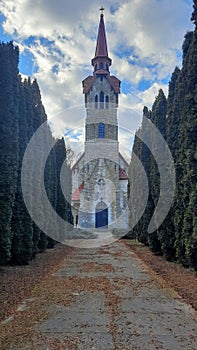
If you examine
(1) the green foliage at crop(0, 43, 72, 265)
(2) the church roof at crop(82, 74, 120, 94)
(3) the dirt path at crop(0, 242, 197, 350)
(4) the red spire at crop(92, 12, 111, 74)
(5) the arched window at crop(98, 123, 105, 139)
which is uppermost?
(4) the red spire at crop(92, 12, 111, 74)

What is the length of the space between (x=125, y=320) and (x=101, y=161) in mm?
24959

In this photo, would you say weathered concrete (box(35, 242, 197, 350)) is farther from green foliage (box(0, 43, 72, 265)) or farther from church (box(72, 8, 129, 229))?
church (box(72, 8, 129, 229))

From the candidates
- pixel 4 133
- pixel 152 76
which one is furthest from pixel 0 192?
pixel 152 76

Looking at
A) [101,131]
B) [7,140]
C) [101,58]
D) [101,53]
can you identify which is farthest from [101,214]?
[7,140]

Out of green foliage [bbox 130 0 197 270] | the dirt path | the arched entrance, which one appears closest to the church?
the arched entrance

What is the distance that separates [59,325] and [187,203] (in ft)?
16.1

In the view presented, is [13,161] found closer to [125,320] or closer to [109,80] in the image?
[125,320]

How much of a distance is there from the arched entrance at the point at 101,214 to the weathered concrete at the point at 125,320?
69.4 ft

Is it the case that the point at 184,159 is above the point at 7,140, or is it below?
below

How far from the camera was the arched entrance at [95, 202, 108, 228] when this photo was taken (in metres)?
26.8

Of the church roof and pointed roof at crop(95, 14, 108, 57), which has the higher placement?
pointed roof at crop(95, 14, 108, 57)

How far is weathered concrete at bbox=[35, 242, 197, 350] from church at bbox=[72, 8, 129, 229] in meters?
21.0

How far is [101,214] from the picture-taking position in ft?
88.3

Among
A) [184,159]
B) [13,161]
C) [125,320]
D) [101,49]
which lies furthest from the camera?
[101,49]
